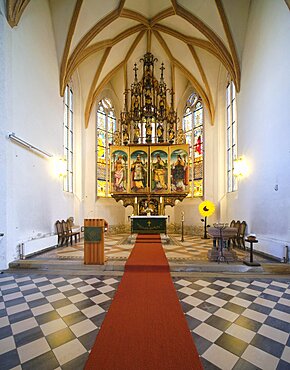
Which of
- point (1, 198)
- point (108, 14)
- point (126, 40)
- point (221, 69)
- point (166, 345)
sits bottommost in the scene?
point (166, 345)

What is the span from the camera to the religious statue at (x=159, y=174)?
35.4 feet

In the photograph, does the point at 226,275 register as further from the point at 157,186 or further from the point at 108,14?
the point at 108,14

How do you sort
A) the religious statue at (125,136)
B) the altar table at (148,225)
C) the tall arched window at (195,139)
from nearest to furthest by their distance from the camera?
1. the altar table at (148,225)
2. the religious statue at (125,136)
3. the tall arched window at (195,139)

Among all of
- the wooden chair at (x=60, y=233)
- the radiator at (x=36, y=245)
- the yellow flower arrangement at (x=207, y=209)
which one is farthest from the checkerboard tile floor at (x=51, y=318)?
the yellow flower arrangement at (x=207, y=209)

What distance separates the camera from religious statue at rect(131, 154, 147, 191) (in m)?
10.9

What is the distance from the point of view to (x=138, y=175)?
11.0 metres

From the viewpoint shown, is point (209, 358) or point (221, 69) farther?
point (221, 69)

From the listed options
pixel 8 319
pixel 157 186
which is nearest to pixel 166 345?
pixel 8 319

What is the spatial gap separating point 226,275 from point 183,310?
86.9 inches

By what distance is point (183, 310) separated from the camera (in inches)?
129

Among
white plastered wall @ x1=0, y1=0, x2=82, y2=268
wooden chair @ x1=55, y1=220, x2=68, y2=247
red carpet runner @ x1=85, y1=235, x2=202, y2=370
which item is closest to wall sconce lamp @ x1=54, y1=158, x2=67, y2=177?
white plastered wall @ x1=0, y1=0, x2=82, y2=268

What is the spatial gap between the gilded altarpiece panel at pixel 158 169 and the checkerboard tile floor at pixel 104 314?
20.9ft

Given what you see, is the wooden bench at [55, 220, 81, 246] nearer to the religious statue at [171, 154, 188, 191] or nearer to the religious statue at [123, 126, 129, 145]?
the religious statue at [123, 126, 129, 145]

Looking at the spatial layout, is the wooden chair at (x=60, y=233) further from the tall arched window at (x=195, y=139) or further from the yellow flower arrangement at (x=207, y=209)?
the tall arched window at (x=195, y=139)
